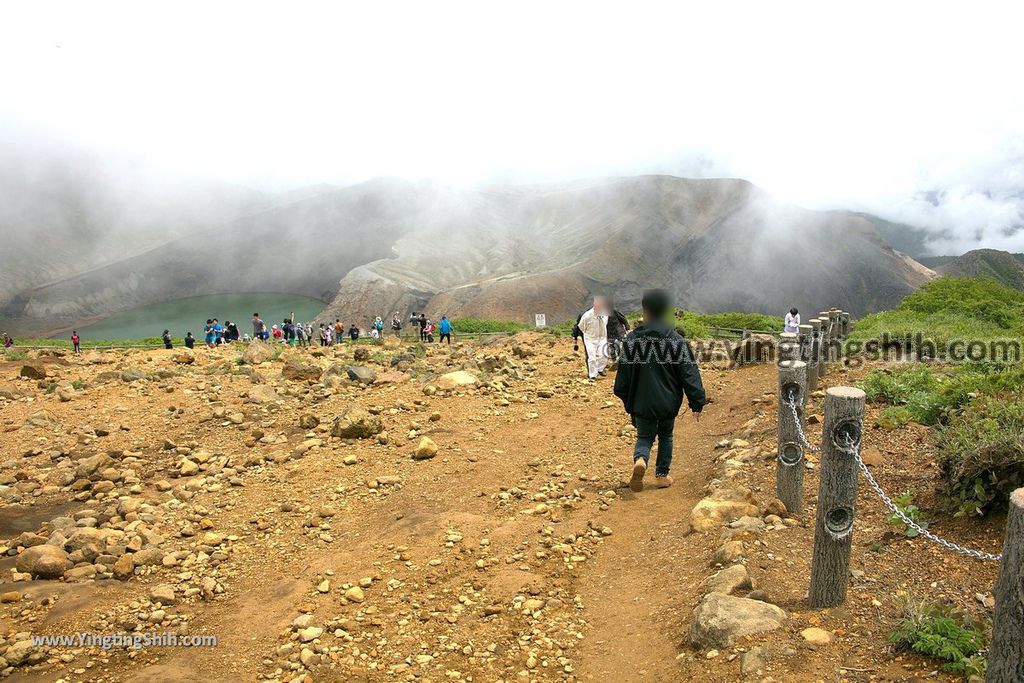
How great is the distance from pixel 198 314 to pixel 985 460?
9078 cm

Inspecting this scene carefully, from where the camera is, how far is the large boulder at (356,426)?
26.3 feet

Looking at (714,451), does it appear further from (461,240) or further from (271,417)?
(461,240)

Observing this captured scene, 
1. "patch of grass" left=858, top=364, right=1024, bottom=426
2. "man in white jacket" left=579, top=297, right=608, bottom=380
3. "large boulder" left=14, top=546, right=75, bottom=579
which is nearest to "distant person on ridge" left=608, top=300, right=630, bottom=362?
"man in white jacket" left=579, top=297, right=608, bottom=380

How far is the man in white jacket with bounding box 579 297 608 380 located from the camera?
11.7 metres

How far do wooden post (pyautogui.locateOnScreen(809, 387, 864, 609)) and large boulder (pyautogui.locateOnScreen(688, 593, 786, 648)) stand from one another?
12.7 inches

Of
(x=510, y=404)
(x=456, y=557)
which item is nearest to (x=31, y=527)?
(x=456, y=557)

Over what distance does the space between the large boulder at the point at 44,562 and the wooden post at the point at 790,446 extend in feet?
19.2

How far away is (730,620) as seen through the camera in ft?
11.6

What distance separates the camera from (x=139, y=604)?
4.54 metres

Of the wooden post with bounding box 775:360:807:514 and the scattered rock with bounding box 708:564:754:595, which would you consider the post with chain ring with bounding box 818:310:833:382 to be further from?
the scattered rock with bounding box 708:564:754:595

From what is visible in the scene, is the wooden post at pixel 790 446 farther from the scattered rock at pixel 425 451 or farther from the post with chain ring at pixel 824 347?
the post with chain ring at pixel 824 347

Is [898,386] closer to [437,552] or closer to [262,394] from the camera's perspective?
[437,552]

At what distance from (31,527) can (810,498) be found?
732cm

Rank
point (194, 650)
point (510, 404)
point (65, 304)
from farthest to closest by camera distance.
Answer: point (65, 304)
point (510, 404)
point (194, 650)
